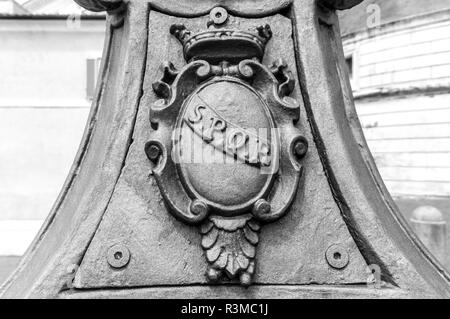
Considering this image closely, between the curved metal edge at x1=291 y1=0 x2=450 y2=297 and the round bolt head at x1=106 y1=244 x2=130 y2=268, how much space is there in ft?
2.69

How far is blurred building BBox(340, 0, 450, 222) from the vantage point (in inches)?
690

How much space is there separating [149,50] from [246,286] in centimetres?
100

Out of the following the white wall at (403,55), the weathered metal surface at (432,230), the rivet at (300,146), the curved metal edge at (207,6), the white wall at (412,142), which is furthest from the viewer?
the white wall at (403,55)

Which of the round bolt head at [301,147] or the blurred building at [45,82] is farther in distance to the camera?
the blurred building at [45,82]

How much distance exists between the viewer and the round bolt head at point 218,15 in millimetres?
1944

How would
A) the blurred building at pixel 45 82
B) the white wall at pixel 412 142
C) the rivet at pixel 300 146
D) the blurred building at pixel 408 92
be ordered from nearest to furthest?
the rivet at pixel 300 146 → the blurred building at pixel 45 82 → the white wall at pixel 412 142 → the blurred building at pixel 408 92

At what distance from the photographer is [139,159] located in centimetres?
190

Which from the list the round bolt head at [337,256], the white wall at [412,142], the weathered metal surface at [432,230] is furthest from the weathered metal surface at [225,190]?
the white wall at [412,142]

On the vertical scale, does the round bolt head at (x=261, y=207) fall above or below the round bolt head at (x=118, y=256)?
above

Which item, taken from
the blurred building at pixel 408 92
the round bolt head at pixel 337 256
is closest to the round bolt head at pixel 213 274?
the round bolt head at pixel 337 256

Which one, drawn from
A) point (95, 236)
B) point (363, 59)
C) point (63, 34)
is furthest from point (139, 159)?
point (363, 59)

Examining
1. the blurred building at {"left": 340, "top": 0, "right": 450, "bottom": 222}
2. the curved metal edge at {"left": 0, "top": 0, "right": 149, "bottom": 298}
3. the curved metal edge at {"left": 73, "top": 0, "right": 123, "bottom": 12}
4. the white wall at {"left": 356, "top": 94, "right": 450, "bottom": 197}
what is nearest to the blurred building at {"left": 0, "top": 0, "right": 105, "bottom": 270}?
the curved metal edge at {"left": 0, "top": 0, "right": 149, "bottom": 298}

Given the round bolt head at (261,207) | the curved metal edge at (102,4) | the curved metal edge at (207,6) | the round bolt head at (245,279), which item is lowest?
the round bolt head at (245,279)

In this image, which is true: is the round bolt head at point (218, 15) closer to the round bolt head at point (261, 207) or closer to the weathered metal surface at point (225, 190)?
the weathered metal surface at point (225, 190)
